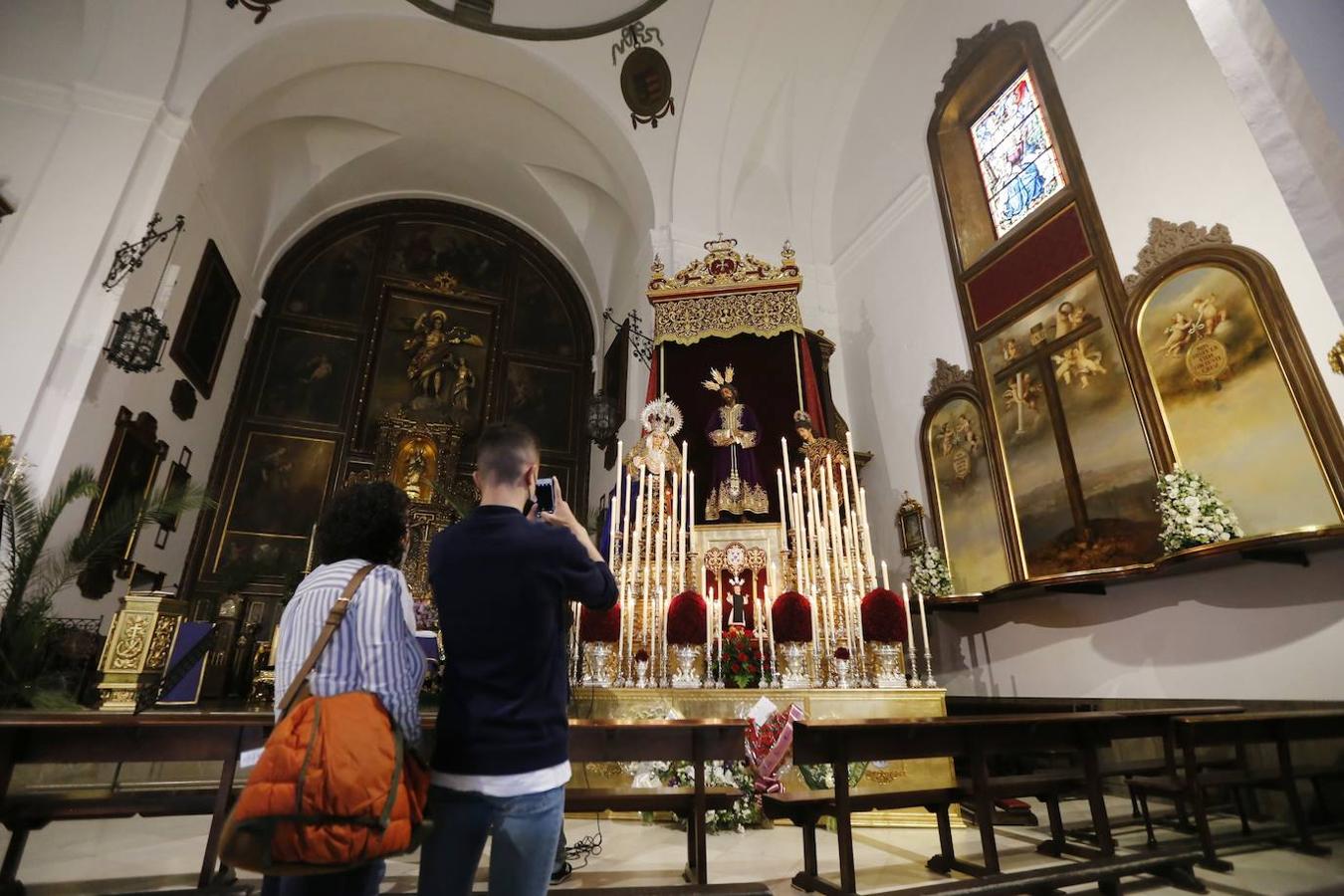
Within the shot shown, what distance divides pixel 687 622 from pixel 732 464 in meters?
2.10

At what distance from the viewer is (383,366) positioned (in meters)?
11.1

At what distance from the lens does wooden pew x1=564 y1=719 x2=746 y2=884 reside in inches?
102

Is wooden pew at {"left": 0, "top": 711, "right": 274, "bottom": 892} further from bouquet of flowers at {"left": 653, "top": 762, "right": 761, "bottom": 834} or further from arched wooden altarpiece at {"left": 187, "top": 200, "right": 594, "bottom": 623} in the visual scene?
arched wooden altarpiece at {"left": 187, "top": 200, "right": 594, "bottom": 623}

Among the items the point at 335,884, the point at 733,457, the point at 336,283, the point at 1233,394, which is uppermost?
the point at 336,283

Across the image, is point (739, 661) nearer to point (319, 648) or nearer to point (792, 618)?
point (792, 618)

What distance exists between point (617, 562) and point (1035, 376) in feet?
14.2

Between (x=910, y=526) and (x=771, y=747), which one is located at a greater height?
(x=910, y=526)

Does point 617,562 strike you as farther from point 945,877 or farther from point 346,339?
point 346,339

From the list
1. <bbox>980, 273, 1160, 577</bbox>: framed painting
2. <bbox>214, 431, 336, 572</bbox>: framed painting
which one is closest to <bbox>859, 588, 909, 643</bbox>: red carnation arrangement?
<bbox>980, 273, 1160, 577</bbox>: framed painting

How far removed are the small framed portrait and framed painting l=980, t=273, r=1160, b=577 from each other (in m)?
1.21

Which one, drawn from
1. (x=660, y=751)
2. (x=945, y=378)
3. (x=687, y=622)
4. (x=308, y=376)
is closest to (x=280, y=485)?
(x=308, y=376)

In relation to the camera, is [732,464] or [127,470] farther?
[127,470]

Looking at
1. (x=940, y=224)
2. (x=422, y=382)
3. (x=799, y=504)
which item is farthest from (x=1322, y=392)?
(x=422, y=382)

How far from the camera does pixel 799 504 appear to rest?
5.38 m
